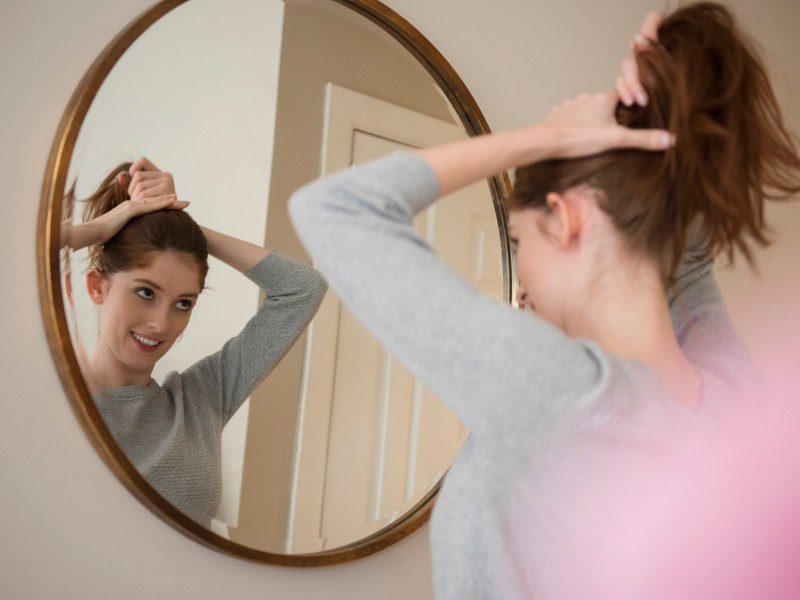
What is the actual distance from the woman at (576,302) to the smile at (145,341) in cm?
44

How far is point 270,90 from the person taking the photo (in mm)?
1267

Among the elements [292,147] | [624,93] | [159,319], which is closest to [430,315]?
[624,93]

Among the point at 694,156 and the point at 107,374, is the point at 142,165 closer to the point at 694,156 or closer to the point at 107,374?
the point at 107,374

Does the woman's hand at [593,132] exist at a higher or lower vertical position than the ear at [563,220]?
higher

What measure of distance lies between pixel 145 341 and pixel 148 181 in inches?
8.4

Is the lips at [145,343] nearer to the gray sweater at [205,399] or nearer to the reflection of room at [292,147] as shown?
the gray sweater at [205,399]

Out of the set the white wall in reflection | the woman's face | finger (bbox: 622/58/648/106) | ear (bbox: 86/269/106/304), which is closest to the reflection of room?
the white wall in reflection

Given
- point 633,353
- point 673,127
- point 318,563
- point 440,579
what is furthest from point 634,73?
point 318,563

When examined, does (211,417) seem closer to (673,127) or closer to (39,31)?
(39,31)

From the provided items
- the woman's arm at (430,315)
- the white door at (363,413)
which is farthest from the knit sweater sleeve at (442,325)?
the white door at (363,413)

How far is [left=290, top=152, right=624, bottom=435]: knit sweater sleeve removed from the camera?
711 millimetres

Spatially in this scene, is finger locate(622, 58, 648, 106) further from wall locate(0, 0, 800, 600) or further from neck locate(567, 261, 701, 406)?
wall locate(0, 0, 800, 600)

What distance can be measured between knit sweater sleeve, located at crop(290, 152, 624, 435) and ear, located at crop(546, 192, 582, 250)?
137 mm

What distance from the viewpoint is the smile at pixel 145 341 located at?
3.66ft
